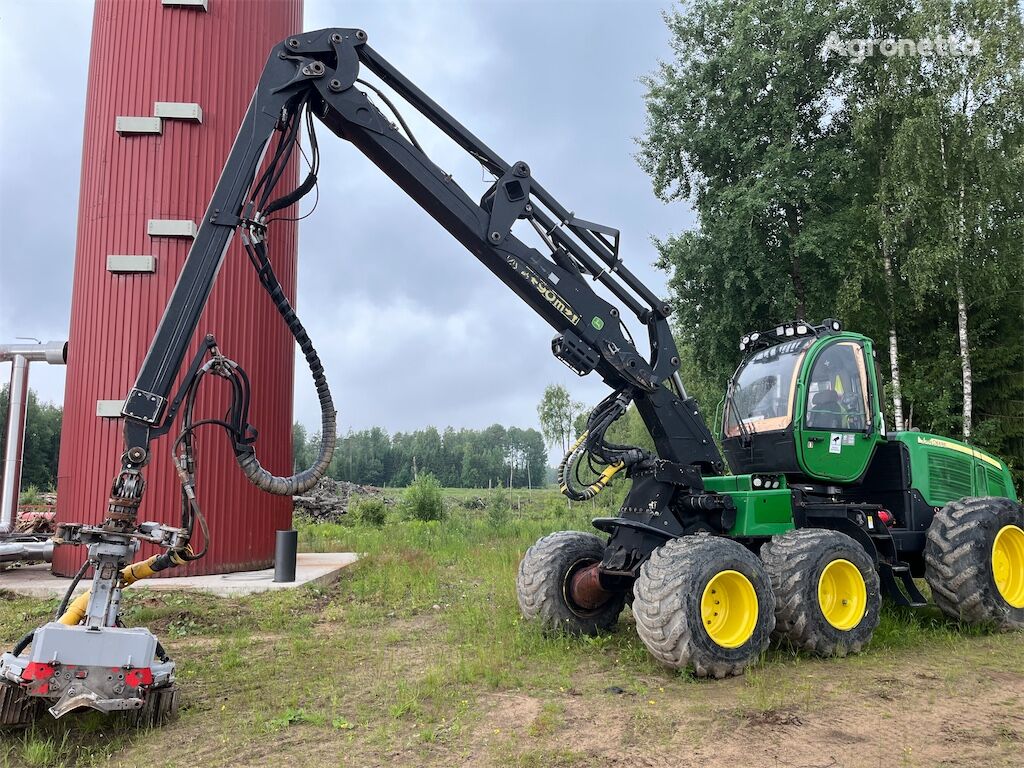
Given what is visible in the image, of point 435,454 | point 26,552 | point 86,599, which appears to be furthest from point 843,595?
point 435,454

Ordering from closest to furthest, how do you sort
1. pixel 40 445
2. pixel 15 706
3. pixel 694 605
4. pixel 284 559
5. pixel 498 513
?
pixel 15 706
pixel 694 605
pixel 284 559
pixel 498 513
pixel 40 445

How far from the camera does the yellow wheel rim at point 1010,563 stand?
745 cm

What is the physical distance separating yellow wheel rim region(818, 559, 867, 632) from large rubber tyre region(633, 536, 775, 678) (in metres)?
0.74

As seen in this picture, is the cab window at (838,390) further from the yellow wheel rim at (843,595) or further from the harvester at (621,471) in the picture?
the yellow wheel rim at (843,595)

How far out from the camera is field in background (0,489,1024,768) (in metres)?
4.18

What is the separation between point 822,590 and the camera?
6246 millimetres

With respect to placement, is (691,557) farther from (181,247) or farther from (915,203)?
(915,203)

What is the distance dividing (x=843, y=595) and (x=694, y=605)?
176cm

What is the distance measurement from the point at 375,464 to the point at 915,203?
68563 millimetres

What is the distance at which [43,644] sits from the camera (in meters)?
4.22

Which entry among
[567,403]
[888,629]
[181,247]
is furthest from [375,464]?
[888,629]

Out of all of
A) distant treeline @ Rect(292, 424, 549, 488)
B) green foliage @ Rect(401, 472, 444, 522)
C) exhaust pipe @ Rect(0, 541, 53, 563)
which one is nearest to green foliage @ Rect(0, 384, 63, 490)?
distant treeline @ Rect(292, 424, 549, 488)

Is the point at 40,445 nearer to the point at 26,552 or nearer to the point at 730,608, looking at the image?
the point at 26,552

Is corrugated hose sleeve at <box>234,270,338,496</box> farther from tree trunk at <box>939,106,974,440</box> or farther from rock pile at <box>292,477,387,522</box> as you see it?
rock pile at <box>292,477,387,522</box>
